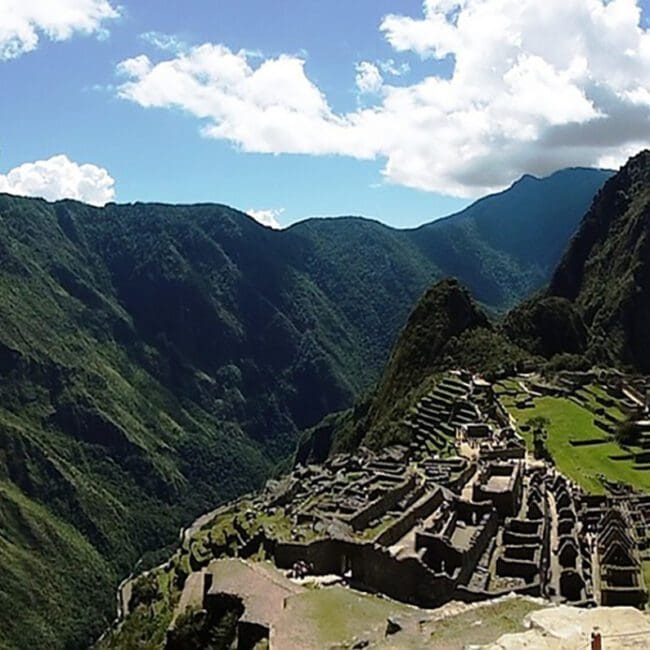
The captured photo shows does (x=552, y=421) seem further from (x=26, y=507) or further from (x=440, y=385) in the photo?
(x=26, y=507)

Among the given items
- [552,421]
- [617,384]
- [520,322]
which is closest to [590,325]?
[520,322]

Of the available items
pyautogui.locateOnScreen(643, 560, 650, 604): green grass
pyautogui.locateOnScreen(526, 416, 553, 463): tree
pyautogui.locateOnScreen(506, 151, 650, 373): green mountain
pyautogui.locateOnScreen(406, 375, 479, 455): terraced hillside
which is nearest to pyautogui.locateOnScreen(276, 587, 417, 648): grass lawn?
pyautogui.locateOnScreen(643, 560, 650, 604): green grass

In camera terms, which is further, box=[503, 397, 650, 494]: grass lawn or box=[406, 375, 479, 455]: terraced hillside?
box=[406, 375, 479, 455]: terraced hillside

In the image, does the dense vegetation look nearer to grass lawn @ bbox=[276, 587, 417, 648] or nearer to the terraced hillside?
the terraced hillside

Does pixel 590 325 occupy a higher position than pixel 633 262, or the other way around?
pixel 633 262

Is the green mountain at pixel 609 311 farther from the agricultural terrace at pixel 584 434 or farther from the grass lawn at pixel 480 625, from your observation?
the grass lawn at pixel 480 625

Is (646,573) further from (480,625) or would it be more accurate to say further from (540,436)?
(540,436)

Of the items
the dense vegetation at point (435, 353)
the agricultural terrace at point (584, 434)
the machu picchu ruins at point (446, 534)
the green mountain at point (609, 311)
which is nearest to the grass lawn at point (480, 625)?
the machu picchu ruins at point (446, 534)

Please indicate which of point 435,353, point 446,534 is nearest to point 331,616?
point 446,534
